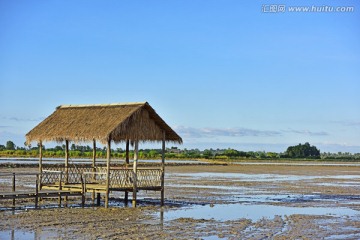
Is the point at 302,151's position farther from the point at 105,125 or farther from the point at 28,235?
the point at 28,235

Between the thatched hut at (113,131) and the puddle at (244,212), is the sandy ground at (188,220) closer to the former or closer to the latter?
the puddle at (244,212)

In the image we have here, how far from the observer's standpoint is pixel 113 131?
841 inches

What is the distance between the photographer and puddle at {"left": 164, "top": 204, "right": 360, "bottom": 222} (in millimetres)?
20031

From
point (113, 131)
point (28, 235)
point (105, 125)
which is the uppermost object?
point (105, 125)

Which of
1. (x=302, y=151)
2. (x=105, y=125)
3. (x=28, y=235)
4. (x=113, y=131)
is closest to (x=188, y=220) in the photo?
(x=113, y=131)

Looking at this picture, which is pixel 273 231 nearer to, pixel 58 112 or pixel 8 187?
pixel 58 112

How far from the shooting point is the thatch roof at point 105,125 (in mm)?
Result: 21837

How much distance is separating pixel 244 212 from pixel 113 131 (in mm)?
5292

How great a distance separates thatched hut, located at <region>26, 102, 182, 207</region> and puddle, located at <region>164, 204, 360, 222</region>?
213 cm

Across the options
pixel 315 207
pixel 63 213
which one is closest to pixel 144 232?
pixel 63 213

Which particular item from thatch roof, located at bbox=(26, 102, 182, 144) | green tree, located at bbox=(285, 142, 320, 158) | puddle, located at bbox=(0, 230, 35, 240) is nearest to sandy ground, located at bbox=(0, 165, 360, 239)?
puddle, located at bbox=(0, 230, 35, 240)

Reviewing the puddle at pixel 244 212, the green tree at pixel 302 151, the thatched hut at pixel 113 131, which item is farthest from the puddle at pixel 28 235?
the green tree at pixel 302 151

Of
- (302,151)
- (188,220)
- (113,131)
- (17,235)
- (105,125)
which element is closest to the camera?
(17,235)

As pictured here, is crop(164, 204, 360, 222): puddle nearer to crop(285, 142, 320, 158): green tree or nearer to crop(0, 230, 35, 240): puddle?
crop(0, 230, 35, 240): puddle
